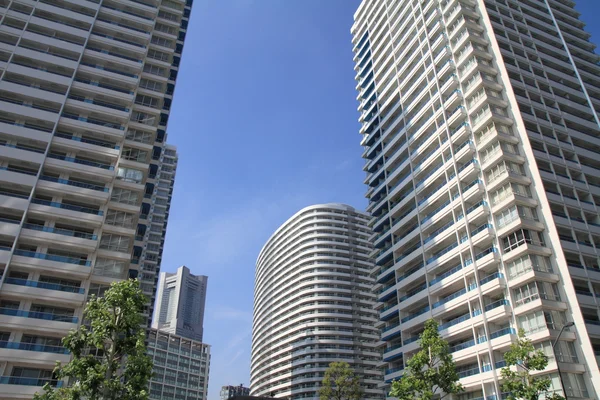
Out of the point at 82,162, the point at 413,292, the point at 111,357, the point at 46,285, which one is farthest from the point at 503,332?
the point at 82,162

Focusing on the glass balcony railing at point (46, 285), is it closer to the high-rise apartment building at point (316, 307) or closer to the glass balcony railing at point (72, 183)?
the glass balcony railing at point (72, 183)

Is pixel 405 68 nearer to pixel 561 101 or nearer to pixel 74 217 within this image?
pixel 561 101

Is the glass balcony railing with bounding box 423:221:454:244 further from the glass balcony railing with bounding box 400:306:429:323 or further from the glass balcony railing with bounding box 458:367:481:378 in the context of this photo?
the glass balcony railing with bounding box 458:367:481:378

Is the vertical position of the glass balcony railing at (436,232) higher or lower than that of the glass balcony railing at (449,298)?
higher

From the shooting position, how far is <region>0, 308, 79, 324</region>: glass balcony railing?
42.4 meters

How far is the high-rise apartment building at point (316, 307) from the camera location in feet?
341

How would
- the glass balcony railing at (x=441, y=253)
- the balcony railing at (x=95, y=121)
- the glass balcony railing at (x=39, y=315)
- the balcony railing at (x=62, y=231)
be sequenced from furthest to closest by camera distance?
the balcony railing at (x=95, y=121) → the glass balcony railing at (x=441, y=253) → the balcony railing at (x=62, y=231) → the glass balcony railing at (x=39, y=315)

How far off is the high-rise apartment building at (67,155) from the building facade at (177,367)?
9808 centimetres

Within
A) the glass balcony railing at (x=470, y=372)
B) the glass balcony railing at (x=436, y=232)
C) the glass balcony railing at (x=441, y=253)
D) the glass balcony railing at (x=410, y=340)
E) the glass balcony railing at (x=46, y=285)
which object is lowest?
the glass balcony railing at (x=470, y=372)

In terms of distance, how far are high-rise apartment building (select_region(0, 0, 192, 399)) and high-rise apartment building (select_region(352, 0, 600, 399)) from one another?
116 feet

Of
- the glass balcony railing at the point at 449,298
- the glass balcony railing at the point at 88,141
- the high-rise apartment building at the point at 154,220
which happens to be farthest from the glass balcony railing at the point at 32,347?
→ the glass balcony railing at the point at 449,298

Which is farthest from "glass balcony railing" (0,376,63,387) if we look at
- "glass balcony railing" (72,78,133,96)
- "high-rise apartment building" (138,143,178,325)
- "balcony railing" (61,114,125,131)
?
"glass balcony railing" (72,78,133,96)

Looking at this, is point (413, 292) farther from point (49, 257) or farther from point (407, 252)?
point (49, 257)

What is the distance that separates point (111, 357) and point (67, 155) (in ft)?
107
